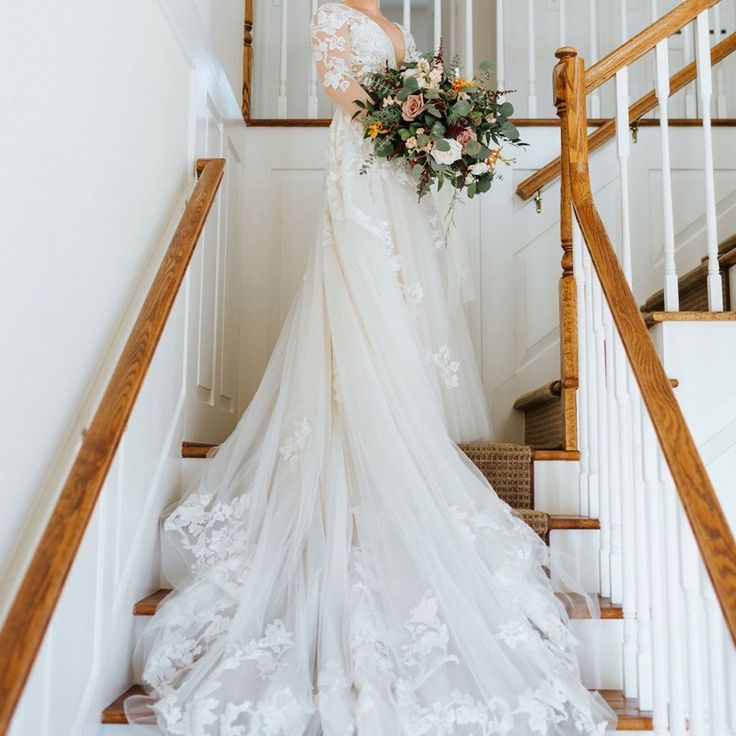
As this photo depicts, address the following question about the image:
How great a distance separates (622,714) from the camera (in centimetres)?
183

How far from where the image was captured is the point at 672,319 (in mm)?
2666

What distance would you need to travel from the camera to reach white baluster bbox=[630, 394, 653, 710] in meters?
1.89

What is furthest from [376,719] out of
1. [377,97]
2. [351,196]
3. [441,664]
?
[377,97]

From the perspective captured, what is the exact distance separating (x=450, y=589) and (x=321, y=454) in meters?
0.53

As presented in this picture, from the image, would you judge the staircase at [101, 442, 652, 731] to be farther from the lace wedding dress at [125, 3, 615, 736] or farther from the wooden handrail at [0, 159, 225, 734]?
the wooden handrail at [0, 159, 225, 734]

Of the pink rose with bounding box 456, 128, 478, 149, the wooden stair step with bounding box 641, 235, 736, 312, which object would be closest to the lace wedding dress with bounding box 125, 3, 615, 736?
the pink rose with bounding box 456, 128, 478, 149

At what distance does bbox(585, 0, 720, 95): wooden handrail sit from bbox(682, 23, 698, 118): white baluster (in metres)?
1.32

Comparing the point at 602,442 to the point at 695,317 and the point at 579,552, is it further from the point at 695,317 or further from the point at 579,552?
the point at 695,317

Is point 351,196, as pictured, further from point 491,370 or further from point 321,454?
point 491,370

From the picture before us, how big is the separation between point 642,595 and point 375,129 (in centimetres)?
148

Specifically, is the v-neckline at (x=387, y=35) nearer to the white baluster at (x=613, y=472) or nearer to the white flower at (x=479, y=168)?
the white flower at (x=479, y=168)

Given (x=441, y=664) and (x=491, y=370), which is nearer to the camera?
(x=441, y=664)

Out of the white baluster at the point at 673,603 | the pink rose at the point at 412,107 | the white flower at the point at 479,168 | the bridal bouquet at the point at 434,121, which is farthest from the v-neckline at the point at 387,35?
the white baluster at the point at 673,603

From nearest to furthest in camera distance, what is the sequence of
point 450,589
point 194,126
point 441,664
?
point 441,664 < point 450,589 < point 194,126
